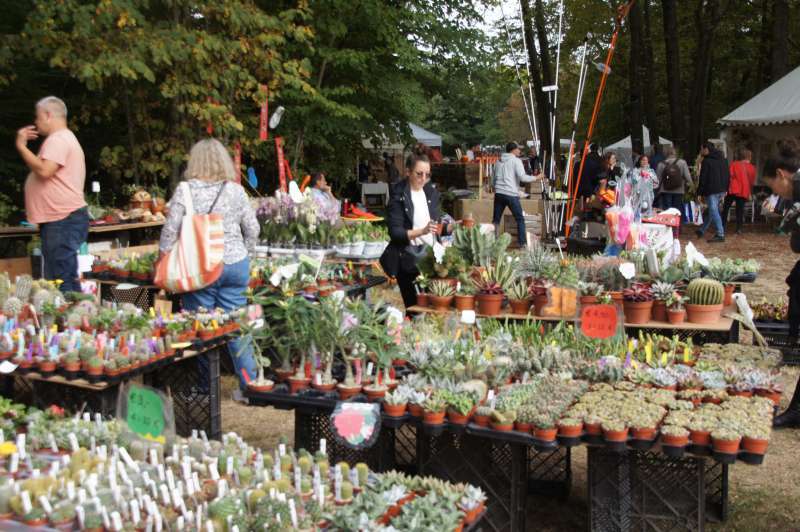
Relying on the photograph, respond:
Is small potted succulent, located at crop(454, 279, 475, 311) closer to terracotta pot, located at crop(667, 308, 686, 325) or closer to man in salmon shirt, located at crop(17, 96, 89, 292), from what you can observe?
terracotta pot, located at crop(667, 308, 686, 325)

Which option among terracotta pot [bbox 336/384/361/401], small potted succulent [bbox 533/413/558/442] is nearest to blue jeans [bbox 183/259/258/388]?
terracotta pot [bbox 336/384/361/401]

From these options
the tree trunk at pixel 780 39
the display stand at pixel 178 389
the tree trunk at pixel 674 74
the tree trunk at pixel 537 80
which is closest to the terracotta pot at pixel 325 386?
the display stand at pixel 178 389

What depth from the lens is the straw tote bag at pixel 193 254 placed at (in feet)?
15.4

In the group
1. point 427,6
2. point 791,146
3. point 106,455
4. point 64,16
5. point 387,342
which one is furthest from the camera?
point 427,6

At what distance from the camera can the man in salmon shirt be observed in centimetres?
571

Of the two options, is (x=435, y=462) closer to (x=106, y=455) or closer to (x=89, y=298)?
(x=106, y=455)

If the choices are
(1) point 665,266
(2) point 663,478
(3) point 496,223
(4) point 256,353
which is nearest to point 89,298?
(4) point 256,353

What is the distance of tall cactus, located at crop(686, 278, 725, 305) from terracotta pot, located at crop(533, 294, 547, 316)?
91 centimetres

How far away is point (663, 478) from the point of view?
3.46 m

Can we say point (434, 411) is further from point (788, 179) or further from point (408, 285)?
point (408, 285)

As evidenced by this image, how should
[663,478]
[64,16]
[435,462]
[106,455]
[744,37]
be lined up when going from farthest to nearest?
[744,37], [64,16], [435,462], [663,478], [106,455]

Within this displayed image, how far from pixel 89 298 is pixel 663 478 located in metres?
3.36

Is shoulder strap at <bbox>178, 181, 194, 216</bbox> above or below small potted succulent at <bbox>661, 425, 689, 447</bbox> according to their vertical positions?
above

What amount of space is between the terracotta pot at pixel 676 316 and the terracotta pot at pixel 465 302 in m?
1.24
